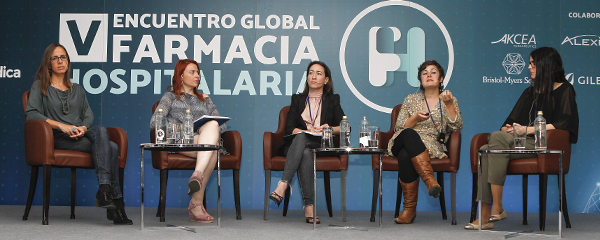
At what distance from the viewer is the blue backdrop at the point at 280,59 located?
4852 millimetres

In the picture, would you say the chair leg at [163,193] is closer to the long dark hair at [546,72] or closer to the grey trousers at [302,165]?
the grey trousers at [302,165]

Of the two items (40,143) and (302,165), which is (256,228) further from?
(40,143)

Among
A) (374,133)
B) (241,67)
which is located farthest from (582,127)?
(241,67)

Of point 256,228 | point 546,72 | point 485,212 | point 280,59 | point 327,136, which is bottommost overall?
point 256,228

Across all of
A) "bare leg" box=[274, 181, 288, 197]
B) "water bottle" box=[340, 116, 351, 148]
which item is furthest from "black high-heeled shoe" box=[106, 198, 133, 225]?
"water bottle" box=[340, 116, 351, 148]

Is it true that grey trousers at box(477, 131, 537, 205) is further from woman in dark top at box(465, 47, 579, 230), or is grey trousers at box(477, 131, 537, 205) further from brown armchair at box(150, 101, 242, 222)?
brown armchair at box(150, 101, 242, 222)

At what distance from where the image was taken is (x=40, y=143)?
134 inches

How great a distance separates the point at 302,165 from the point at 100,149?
1.35 m

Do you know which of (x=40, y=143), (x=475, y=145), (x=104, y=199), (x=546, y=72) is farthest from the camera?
(x=475, y=145)

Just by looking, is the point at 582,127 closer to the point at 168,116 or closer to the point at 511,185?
the point at 511,185

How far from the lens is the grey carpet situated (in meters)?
2.91

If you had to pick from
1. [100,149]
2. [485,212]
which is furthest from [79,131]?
→ [485,212]

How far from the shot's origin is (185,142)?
10.7ft

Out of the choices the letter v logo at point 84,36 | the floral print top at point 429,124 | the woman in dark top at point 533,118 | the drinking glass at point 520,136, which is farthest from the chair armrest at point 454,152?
the letter v logo at point 84,36
